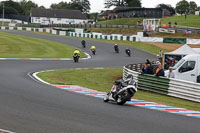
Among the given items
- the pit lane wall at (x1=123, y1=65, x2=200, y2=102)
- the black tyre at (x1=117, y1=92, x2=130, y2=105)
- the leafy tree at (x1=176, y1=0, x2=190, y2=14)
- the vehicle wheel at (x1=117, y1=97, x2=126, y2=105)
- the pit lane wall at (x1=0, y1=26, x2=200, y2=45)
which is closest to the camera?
the black tyre at (x1=117, y1=92, x2=130, y2=105)

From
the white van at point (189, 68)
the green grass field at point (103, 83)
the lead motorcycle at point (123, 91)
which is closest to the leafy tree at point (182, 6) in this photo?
the green grass field at point (103, 83)

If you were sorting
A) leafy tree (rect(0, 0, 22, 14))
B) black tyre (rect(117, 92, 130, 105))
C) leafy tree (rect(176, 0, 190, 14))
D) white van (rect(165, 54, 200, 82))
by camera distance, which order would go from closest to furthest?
black tyre (rect(117, 92, 130, 105)) < white van (rect(165, 54, 200, 82)) < leafy tree (rect(0, 0, 22, 14)) < leafy tree (rect(176, 0, 190, 14))

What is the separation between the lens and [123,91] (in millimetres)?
12906

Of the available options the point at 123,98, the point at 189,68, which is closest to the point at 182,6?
the point at 189,68

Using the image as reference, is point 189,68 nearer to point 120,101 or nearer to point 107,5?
point 120,101

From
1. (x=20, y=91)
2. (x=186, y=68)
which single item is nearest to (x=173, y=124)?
(x=20, y=91)

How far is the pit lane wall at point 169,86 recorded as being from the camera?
662 inches

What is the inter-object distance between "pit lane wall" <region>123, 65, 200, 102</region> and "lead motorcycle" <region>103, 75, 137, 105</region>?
5.00 metres

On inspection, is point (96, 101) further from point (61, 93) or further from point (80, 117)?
point (80, 117)

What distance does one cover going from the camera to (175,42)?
57.0 meters

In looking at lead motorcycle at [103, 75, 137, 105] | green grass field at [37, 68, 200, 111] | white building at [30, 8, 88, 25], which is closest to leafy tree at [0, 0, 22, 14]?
white building at [30, 8, 88, 25]

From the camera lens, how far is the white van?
19188 millimetres

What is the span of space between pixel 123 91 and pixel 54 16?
12660cm

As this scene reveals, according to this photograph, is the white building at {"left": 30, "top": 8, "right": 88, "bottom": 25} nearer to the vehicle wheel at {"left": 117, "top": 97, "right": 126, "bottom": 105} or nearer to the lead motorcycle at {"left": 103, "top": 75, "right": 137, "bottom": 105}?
the lead motorcycle at {"left": 103, "top": 75, "right": 137, "bottom": 105}
